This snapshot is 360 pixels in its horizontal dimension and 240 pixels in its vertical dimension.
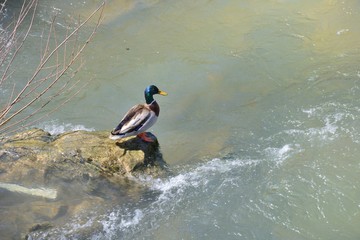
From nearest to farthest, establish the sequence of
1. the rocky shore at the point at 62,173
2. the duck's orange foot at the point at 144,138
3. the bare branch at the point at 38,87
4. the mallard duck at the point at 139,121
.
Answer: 1. the bare branch at the point at 38,87
2. the rocky shore at the point at 62,173
3. the mallard duck at the point at 139,121
4. the duck's orange foot at the point at 144,138

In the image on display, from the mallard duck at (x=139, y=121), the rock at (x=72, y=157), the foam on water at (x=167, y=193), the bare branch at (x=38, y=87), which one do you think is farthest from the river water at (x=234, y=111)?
the mallard duck at (x=139, y=121)

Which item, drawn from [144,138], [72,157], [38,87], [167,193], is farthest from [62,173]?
Answer: [38,87]

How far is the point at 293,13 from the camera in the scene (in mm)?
9203

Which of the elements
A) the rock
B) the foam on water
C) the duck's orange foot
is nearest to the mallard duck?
the duck's orange foot

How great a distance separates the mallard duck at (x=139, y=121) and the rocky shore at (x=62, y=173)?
0.19 m

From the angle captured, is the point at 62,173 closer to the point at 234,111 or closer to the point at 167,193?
the point at 167,193

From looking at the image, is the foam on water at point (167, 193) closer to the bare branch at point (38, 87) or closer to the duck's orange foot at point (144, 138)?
the duck's orange foot at point (144, 138)

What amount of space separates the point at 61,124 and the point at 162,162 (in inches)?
86.7

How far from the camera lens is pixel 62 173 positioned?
17.3ft

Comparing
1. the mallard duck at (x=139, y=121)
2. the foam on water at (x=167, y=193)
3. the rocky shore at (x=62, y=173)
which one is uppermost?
the mallard duck at (x=139, y=121)

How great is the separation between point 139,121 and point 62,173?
997 mm

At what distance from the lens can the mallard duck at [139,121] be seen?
210 inches

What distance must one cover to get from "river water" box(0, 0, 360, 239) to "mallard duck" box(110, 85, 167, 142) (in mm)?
549

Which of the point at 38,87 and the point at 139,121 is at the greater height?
the point at 139,121
